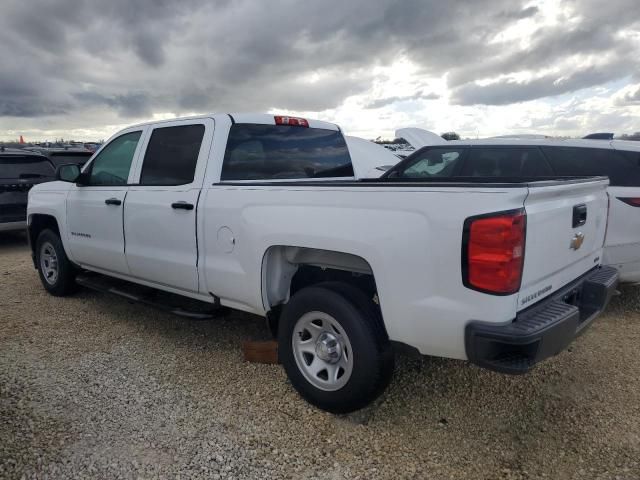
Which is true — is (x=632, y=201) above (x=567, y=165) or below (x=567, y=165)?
below

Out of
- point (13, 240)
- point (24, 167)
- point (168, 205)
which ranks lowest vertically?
point (13, 240)

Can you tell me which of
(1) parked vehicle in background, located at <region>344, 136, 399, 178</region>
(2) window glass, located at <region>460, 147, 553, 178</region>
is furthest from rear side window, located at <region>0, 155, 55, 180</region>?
(2) window glass, located at <region>460, 147, 553, 178</region>

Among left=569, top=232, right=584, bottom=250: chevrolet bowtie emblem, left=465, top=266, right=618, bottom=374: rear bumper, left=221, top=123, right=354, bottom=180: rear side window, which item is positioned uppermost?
left=221, top=123, right=354, bottom=180: rear side window

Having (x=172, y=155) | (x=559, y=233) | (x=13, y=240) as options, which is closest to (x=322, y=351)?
(x=559, y=233)

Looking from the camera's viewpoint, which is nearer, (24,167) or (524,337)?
(524,337)

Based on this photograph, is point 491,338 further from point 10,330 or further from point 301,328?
point 10,330

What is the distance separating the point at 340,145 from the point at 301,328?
2194 millimetres

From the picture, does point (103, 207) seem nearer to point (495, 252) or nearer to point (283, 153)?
point (283, 153)

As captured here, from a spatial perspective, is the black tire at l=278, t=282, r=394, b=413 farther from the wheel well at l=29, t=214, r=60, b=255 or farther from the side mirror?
the wheel well at l=29, t=214, r=60, b=255

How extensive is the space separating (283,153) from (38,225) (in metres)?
3.43

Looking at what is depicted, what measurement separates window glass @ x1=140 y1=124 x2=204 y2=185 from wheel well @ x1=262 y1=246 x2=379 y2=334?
1052 millimetres

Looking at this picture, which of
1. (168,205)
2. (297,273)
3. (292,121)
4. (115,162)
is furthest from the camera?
(115,162)

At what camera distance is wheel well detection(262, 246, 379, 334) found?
3064 mm

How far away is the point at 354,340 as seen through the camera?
2766 millimetres
